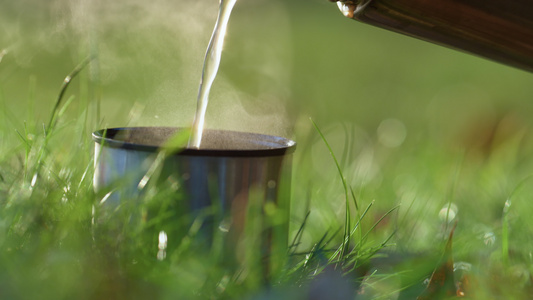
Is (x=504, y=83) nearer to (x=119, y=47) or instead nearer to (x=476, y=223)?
(x=119, y=47)

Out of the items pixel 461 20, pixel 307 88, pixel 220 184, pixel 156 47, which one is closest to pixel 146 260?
pixel 220 184

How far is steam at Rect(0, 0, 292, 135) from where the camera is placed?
12.3ft

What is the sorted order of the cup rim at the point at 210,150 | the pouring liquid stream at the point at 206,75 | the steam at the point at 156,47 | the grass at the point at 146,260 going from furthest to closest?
the steam at the point at 156,47 → the pouring liquid stream at the point at 206,75 → the cup rim at the point at 210,150 → the grass at the point at 146,260

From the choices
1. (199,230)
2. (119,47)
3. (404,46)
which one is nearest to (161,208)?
(199,230)

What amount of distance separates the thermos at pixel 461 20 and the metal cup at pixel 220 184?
0.95ft

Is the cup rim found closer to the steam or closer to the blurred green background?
the blurred green background

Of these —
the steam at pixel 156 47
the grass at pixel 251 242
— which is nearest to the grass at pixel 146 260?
the grass at pixel 251 242

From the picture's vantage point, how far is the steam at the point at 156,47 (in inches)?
147

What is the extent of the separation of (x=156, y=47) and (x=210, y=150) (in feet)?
14.1

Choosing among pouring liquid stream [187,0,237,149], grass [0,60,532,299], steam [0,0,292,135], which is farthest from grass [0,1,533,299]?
steam [0,0,292,135]

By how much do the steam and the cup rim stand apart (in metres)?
0.80

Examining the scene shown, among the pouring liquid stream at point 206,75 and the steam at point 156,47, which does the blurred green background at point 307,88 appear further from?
the pouring liquid stream at point 206,75

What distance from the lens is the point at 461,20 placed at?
3.97ft

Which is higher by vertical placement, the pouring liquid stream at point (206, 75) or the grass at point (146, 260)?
the pouring liquid stream at point (206, 75)
